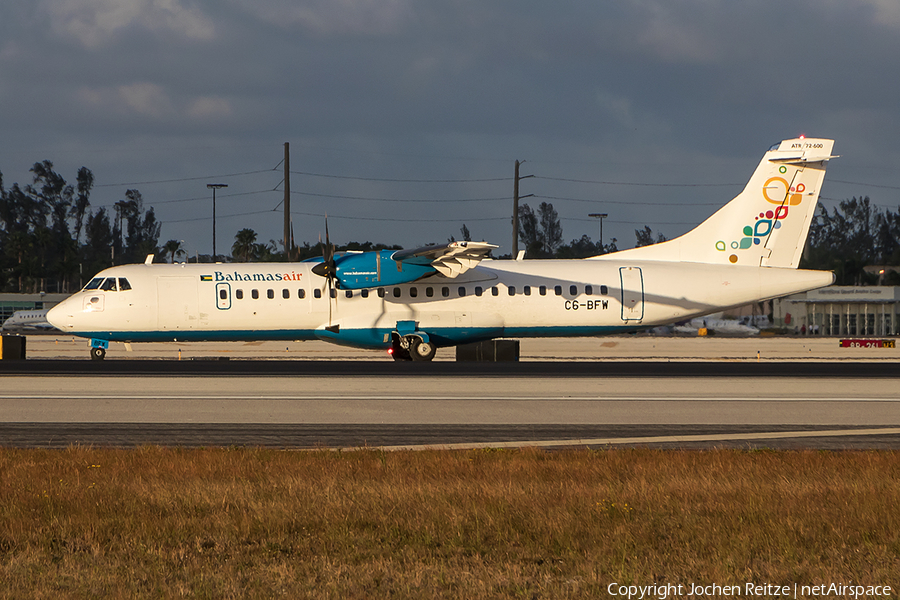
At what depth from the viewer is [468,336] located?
3164 cm

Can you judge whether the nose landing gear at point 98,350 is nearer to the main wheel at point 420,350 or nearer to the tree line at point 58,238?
the main wheel at point 420,350

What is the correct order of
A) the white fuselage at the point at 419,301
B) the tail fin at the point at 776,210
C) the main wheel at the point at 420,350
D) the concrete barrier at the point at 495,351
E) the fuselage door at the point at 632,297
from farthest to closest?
the concrete barrier at the point at 495,351 < the tail fin at the point at 776,210 < the fuselage door at the point at 632,297 < the main wheel at the point at 420,350 < the white fuselage at the point at 419,301

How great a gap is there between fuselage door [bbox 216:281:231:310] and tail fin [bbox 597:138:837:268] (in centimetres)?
1521

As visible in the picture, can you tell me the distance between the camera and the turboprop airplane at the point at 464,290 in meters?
30.6

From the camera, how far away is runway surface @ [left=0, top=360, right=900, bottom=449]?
14.1 meters

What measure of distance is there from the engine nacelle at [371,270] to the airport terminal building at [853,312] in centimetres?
6276

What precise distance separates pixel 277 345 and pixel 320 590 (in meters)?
45.7

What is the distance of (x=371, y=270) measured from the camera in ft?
97.0

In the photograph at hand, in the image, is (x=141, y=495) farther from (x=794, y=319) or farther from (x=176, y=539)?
(x=794, y=319)

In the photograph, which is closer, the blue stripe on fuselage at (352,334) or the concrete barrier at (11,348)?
the blue stripe on fuselage at (352,334)

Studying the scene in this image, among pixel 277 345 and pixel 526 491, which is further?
Answer: pixel 277 345

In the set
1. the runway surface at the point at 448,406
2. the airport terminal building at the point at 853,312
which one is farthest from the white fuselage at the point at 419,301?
the airport terminal building at the point at 853,312

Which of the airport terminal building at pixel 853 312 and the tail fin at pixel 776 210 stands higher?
A: the tail fin at pixel 776 210

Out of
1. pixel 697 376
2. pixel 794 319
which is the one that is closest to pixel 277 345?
pixel 697 376
